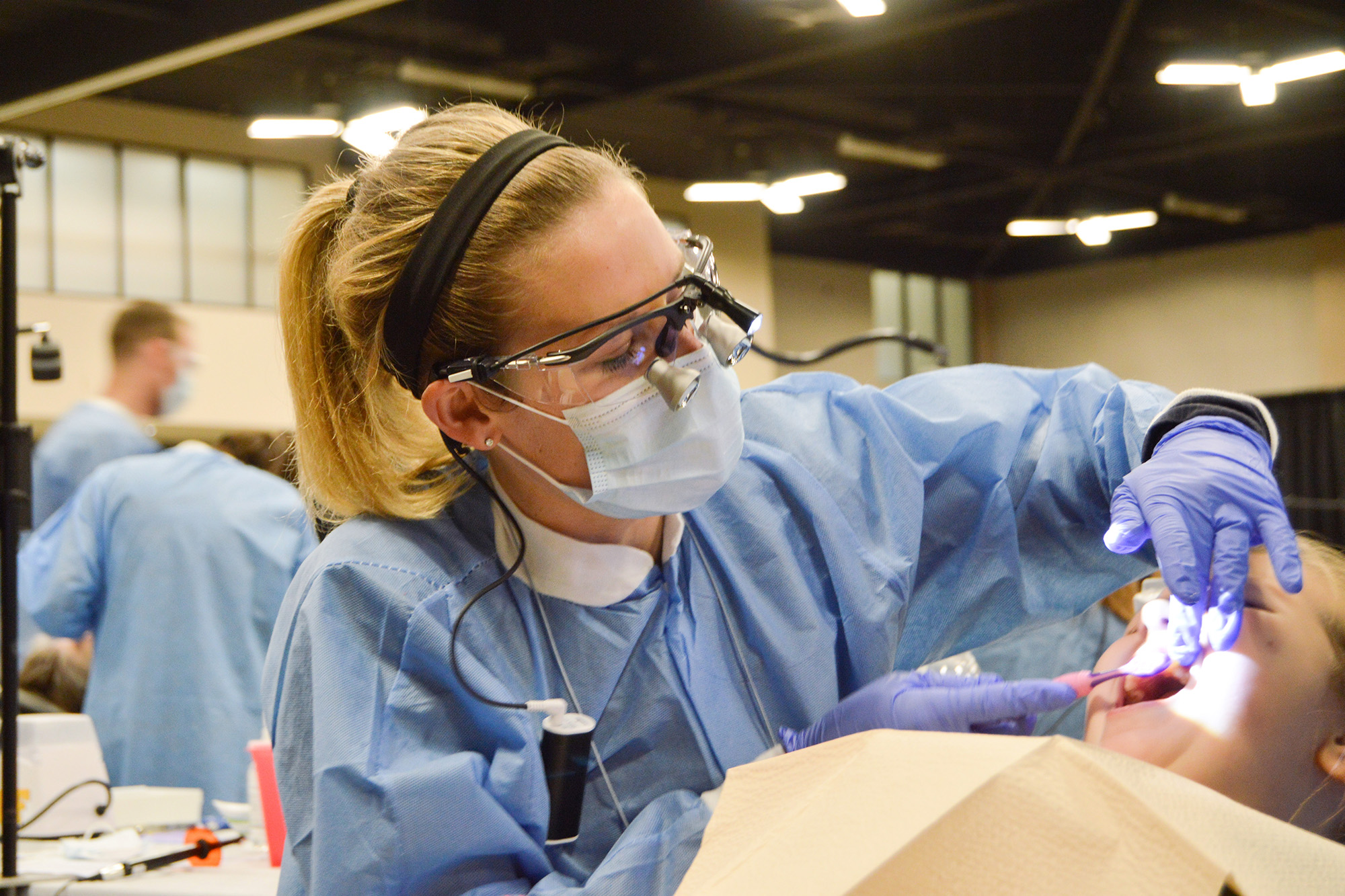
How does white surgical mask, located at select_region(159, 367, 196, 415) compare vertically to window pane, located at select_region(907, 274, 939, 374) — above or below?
below

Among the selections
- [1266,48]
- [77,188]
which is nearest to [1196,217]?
[1266,48]

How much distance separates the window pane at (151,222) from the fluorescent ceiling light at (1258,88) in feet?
23.3

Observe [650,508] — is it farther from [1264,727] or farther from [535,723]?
[1264,727]

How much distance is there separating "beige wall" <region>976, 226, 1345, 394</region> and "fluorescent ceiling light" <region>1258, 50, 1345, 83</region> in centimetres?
663

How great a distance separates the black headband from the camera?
3.69 ft

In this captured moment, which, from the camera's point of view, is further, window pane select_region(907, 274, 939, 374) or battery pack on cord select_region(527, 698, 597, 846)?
window pane select_region(907, 274, 939, 374)

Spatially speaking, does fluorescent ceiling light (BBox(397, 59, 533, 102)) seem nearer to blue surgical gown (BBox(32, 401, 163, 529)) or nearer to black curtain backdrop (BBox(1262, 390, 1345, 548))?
blue surgical gown (BBox(32, 401, 163, 529))

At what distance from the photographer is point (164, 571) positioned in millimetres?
3020

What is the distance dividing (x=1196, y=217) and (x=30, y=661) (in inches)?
459

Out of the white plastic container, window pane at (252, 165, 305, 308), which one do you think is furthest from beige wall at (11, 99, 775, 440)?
the white plastic container

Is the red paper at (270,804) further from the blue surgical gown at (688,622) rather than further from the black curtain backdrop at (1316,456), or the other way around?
the black curtain backdrop at (1316,456)

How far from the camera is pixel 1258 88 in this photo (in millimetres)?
6309

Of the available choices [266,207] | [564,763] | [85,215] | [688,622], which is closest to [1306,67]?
[688,622]

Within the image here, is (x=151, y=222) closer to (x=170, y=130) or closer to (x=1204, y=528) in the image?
(x=170, y=130)
